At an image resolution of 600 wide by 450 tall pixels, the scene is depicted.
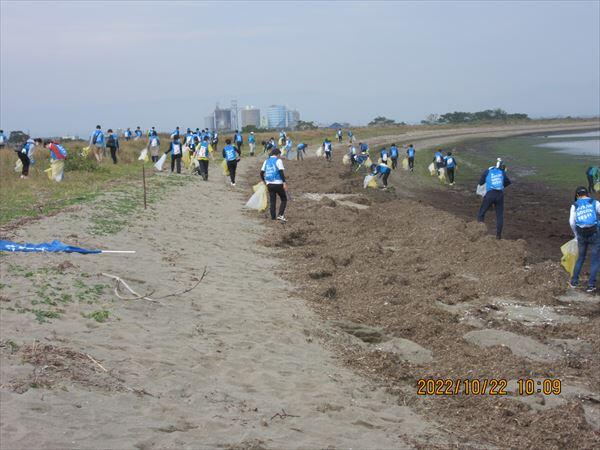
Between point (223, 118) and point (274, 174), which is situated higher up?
point (223, 118)

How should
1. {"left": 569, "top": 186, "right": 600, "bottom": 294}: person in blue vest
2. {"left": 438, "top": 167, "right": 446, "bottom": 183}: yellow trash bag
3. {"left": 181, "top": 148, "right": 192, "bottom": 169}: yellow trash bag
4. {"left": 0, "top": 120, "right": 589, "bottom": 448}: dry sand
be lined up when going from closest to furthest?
{"left": 0, "top": 120, "right": 589, "bottom": 448}: dry sand → {"left": 569, "top": 186, "right": 600, "bottom": 294}: person in blue vest → {"left": 181, "top": 148, "right": 192, "bottom": 169}: yellow trash bag → {"left": 438, "top": 167, "right": 446, "bottom": 183}: yellow trash bag

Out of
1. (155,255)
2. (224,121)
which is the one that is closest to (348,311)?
(155,255)

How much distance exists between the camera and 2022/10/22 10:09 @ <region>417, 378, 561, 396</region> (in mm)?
6250

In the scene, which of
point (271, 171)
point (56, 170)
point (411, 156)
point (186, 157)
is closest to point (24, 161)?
point (56, 170)

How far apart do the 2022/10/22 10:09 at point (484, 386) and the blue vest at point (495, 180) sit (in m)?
8.36

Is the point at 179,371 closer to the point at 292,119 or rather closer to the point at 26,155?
the point at 26,155

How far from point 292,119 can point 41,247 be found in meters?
87.7

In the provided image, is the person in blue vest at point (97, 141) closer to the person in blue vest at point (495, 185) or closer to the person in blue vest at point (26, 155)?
the person in blue vest at point (26, 155)

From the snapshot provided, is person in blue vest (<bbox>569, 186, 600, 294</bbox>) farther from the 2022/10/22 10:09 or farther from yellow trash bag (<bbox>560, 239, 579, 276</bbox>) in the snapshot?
the 2022/10/22 10:09

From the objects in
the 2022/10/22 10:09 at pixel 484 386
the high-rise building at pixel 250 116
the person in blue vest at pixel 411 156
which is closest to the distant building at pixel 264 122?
the high-rise building at pixel 250 116

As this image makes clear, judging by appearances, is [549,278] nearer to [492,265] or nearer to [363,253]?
[492,265]

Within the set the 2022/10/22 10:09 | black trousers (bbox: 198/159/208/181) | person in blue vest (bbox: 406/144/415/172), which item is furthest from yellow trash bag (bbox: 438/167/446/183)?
the 2022/10/22 10:09

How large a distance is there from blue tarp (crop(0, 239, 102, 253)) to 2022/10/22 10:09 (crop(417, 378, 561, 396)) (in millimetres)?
5448

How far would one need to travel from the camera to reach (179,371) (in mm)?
5855
